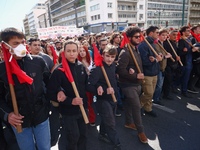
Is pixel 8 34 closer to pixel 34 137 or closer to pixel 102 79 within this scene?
pixel 34 137

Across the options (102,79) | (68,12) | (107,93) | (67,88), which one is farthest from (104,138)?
(68,12)

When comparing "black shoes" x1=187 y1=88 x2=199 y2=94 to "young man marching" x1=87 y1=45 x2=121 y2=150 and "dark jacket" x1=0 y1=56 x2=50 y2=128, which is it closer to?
"young man marching" x1=87 y1=45 x2=121 y2=150

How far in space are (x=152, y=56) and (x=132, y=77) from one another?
101cm

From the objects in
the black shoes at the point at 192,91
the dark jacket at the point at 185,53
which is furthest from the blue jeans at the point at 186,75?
the black shoes at the point at 192,91

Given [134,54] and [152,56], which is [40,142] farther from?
[152,56]

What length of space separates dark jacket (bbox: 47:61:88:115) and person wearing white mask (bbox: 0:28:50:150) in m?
0.17

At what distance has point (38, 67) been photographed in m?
2.05

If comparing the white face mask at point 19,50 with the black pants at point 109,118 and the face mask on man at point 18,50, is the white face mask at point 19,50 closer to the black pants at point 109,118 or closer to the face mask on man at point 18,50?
the face mask on man at point 18,50

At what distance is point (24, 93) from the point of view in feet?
6.29

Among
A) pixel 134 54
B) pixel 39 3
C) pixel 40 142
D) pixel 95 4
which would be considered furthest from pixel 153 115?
pixel 39 3

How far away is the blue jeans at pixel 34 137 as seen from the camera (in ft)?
6.57

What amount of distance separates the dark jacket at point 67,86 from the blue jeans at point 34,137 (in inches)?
13.7

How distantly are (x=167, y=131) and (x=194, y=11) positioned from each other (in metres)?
73.3

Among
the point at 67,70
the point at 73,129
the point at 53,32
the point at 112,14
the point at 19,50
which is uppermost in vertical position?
the point at 112,14
